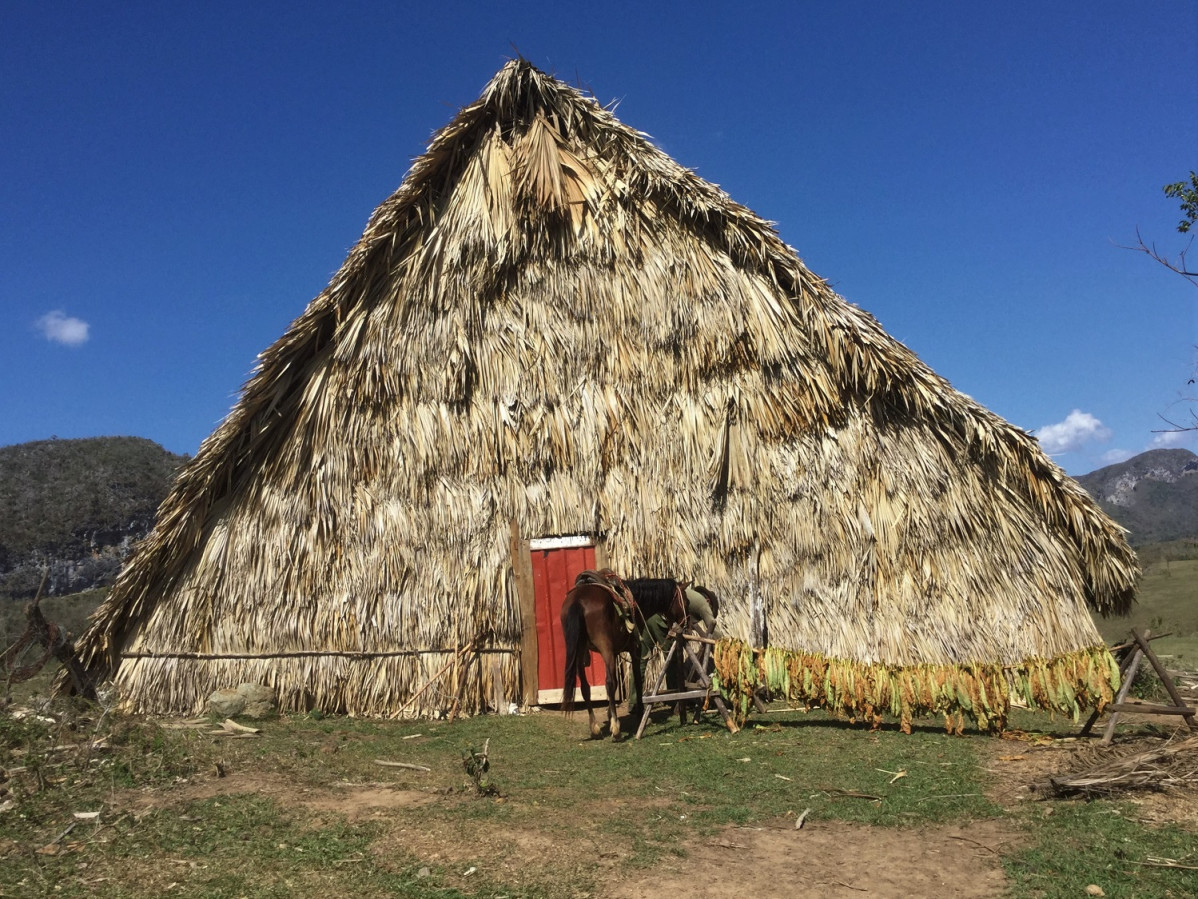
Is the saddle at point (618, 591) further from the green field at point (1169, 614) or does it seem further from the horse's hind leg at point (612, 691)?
the green field at point (1169, 614)

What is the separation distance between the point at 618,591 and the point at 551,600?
1.61 meters

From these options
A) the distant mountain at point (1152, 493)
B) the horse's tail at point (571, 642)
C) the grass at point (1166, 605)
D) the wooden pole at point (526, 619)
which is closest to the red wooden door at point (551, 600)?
the wooden pole at point (526, 619)

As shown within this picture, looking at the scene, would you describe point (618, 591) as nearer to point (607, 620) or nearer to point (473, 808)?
point (607, 620)

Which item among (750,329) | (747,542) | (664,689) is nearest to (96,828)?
(664,689)

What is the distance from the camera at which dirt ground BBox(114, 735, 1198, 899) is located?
13.9 feet

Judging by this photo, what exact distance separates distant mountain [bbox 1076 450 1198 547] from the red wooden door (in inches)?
1931

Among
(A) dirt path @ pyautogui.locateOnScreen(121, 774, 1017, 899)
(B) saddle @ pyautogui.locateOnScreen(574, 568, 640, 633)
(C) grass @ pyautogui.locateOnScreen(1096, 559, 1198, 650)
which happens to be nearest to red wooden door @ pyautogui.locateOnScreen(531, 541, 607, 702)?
(B) saddle @ pyautogui.locateOnScreen(574, 568, 640, 633)

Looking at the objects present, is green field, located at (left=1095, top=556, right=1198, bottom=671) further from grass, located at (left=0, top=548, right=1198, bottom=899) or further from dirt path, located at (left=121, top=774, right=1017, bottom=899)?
dirt path, located at (left=121, top=774, right=1017, bottom=899)

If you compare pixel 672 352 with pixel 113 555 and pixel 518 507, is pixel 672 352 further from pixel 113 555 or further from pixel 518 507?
pixel 113 555

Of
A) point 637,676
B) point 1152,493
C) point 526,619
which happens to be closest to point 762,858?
point 637,676

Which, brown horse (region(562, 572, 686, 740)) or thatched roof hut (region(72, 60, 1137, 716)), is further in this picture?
thatched roof hut (region(72, 60, 1137, 716))

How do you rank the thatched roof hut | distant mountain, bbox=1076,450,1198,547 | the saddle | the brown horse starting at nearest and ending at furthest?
1. the brown horse
2. the saddle
3. the thatched roof hut
4. distant mountain, bbox=1076,450,1198,547

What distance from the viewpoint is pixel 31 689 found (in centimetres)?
1190

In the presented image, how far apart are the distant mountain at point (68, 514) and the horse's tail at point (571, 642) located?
19039 mm
